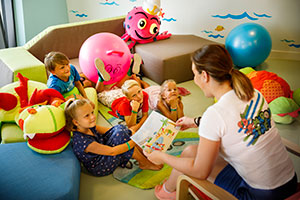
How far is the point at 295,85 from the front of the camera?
10.9ft

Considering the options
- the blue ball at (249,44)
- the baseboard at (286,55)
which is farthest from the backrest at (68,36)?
the baseboard at (286,55)

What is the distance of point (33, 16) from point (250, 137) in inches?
158

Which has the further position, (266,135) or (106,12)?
(106,12)

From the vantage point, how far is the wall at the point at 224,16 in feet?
12.5

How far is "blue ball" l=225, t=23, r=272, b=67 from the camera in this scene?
338cm

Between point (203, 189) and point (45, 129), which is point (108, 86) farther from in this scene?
point (203, 189)

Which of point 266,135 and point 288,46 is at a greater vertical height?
point 266,135

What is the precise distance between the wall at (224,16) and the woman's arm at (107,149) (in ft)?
8.90

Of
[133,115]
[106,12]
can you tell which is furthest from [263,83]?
[106,12]

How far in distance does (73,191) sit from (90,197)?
28 cm

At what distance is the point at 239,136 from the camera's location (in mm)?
1294

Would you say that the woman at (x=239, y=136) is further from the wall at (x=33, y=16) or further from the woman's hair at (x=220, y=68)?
the wall at (x=33, y=16)

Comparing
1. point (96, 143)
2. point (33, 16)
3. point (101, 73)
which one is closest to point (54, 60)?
point (101, 73)

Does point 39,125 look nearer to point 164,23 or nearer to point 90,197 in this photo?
point 90,197
